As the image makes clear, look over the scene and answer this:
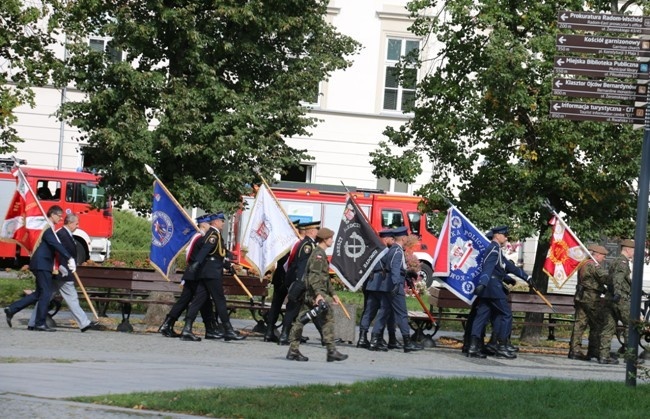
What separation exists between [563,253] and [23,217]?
8336 millimetres

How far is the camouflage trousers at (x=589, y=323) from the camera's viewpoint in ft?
66.1

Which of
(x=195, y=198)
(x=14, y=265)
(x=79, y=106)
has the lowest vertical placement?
(x=14, y=265)

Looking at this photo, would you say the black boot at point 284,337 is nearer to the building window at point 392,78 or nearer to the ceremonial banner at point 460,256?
the ceremonial banner at point 460,256

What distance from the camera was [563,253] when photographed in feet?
69.4

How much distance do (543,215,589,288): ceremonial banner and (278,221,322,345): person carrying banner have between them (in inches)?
163

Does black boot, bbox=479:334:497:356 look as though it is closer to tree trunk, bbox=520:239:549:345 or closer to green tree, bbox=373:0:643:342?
green tree, bbox=373:0:643:342

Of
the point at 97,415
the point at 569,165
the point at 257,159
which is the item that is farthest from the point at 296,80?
the point at 97,415

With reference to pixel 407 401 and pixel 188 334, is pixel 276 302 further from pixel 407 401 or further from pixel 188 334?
pixel 407 401

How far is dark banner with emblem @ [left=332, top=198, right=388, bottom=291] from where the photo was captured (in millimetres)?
20031

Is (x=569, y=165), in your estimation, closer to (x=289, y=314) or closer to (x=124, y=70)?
(x=289, y=314)

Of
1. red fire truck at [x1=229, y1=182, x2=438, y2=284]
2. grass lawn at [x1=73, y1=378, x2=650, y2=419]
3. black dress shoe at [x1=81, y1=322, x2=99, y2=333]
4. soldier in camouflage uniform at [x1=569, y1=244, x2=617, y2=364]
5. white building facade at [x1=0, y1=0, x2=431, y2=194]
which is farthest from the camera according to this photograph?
white building facade at [x1=0, y1=0, x2=431, y2=194]

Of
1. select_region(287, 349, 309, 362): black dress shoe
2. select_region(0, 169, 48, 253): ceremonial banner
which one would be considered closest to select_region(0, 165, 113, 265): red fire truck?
select_region(0, 169, 48, 253): ceremonial banner

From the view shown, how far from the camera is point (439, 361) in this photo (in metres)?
18.7

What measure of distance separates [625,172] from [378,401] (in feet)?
36.2
